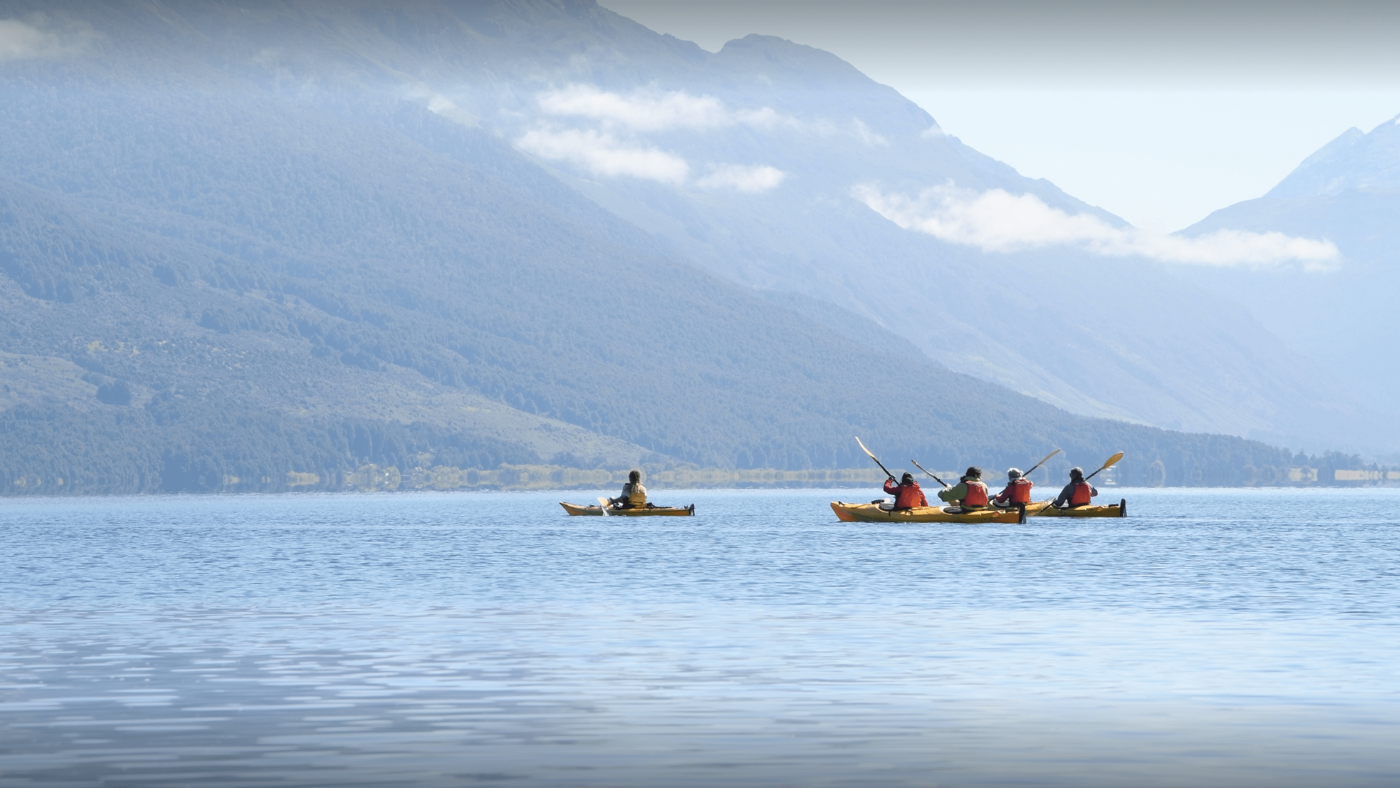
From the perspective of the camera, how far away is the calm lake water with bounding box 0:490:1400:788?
31547 millimetres

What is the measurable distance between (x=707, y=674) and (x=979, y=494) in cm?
8027

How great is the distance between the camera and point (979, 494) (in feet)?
402

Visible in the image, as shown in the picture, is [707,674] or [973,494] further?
[973,494]

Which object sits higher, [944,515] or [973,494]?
[973,494]

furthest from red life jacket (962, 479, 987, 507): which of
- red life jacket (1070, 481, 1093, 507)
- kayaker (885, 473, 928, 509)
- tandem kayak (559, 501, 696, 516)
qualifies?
tandem kayak (559, 501, 696, 516)

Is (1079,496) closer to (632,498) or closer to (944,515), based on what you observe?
(944,515)

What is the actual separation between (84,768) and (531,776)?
706cm

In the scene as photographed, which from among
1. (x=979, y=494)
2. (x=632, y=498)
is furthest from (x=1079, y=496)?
(x=632, y=498)

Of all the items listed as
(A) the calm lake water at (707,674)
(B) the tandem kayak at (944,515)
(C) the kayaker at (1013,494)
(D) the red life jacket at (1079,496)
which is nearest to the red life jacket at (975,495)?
(B) the tandem kayak at (944,515)

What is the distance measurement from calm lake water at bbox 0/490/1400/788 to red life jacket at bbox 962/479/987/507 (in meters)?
29.6

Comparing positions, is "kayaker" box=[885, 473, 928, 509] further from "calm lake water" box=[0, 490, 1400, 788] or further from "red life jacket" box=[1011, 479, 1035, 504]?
"calm lake water" box=[0, 490, 1400, 788]

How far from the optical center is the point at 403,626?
57281mm

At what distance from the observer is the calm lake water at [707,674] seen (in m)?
31.5

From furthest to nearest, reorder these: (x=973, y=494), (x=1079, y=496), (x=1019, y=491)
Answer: (x=1079, y=496) < (x=1019, y=491) < (x=973, y=494)
